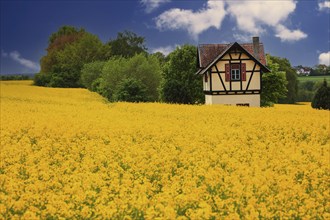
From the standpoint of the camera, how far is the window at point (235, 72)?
45125mm

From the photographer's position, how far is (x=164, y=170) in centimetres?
1335

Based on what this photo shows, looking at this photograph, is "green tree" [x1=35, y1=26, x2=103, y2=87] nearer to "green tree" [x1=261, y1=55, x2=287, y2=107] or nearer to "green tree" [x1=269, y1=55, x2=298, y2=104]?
"green tree" [x1=269, y1=55, x2=298, y2=104]

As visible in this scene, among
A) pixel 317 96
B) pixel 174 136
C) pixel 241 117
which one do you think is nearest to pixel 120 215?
pixel 174 136

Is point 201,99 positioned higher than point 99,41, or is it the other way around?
point 99,41

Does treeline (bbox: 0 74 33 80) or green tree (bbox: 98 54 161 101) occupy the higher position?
treeline (bbox: 0 74 33 80)

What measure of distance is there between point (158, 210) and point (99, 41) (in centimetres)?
9483

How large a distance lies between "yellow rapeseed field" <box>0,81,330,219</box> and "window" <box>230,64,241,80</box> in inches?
821

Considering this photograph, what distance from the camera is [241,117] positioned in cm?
2631

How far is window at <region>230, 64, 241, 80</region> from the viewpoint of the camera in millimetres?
45125

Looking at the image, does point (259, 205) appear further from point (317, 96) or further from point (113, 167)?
point (317, 96)

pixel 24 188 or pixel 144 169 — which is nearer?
pixel 24 188

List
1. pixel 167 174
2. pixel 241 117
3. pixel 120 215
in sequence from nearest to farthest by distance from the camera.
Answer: pixel 120 215
pixel 167 174
pixel 241 117

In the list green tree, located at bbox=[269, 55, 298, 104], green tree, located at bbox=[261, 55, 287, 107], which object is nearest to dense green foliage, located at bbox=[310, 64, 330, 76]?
green tree, located at bbox=[269, 55, 298, 104]

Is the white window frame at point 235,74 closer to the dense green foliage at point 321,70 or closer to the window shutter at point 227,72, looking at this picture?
the window shutter at point 227,72
